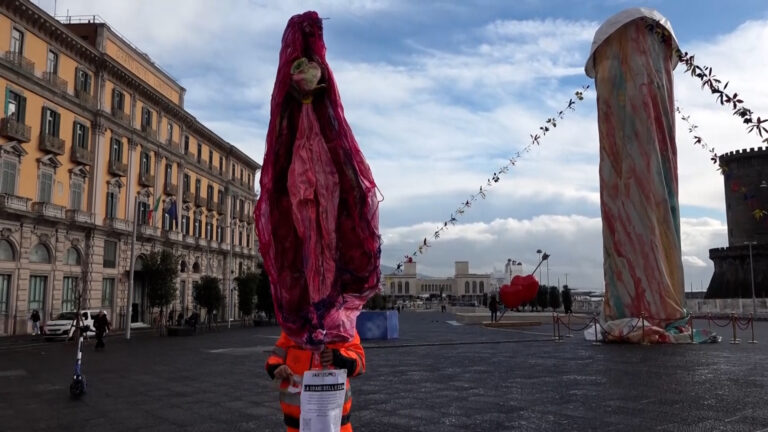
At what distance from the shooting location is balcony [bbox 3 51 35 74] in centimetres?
2921

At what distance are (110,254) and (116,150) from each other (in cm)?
668

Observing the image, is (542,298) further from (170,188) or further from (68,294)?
(68,294)

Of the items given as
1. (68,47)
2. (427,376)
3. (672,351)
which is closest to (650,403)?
(427,376)

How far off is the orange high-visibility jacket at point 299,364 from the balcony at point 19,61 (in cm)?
3148

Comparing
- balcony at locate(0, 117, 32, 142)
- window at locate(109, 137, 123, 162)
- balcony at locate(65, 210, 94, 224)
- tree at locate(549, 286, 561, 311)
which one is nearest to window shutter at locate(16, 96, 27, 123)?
balcony at locate(0, 117, 32, 142)

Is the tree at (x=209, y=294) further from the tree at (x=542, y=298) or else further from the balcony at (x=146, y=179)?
the tree at (x=542, y=298)

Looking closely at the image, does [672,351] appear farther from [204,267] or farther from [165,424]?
[204,267]

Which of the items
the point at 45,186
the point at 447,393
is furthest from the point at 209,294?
the point at 447,393

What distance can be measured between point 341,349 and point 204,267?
50.6 meters

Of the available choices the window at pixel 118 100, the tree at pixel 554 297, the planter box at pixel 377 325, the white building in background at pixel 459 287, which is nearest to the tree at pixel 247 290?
the window at pixel 118 100

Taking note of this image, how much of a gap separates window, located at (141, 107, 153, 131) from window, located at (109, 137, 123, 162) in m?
3.12

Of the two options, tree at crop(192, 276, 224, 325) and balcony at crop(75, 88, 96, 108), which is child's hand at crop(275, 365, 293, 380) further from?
tree at crop(192, 276, 224, 325)

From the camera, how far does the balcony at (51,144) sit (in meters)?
31.8

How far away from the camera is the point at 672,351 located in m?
16.5
